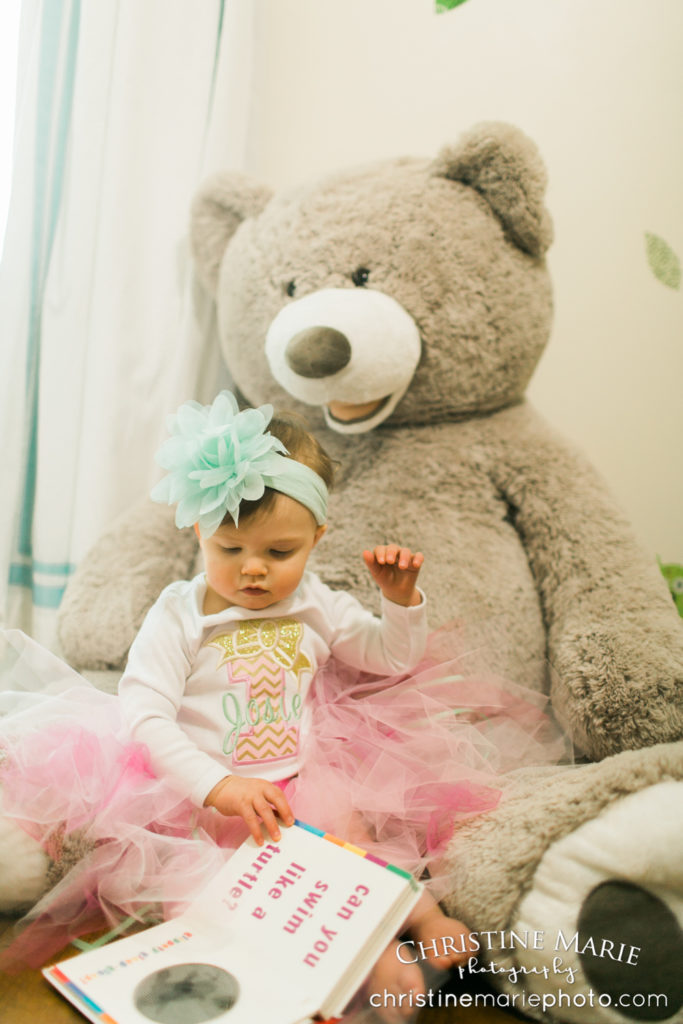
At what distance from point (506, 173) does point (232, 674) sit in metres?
0.70

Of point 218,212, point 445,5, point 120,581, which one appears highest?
point 445,5

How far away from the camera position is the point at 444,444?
3.21ft

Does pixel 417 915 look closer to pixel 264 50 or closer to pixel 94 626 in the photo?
pixel 94 626

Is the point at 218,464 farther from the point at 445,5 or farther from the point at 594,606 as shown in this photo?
the point at 445,5

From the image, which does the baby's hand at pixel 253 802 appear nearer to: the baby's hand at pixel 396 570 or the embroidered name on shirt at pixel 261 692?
the embroidered name on shirt at pixel 261 692

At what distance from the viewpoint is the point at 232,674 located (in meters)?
0.76

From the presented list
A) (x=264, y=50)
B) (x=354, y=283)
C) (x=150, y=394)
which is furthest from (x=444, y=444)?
(x=264, y=50)

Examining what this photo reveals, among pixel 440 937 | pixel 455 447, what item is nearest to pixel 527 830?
pixel 440 937

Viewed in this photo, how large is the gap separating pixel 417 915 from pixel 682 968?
209 mm

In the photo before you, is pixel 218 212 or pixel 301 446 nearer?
pixel 301 446

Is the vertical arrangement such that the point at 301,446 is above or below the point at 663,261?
below

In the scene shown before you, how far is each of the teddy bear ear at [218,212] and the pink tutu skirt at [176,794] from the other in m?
0.65

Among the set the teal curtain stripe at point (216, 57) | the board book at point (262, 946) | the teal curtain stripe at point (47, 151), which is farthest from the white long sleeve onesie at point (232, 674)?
the teal curtain stripe at point (216, 57)

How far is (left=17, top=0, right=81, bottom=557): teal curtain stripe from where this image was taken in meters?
1.00
